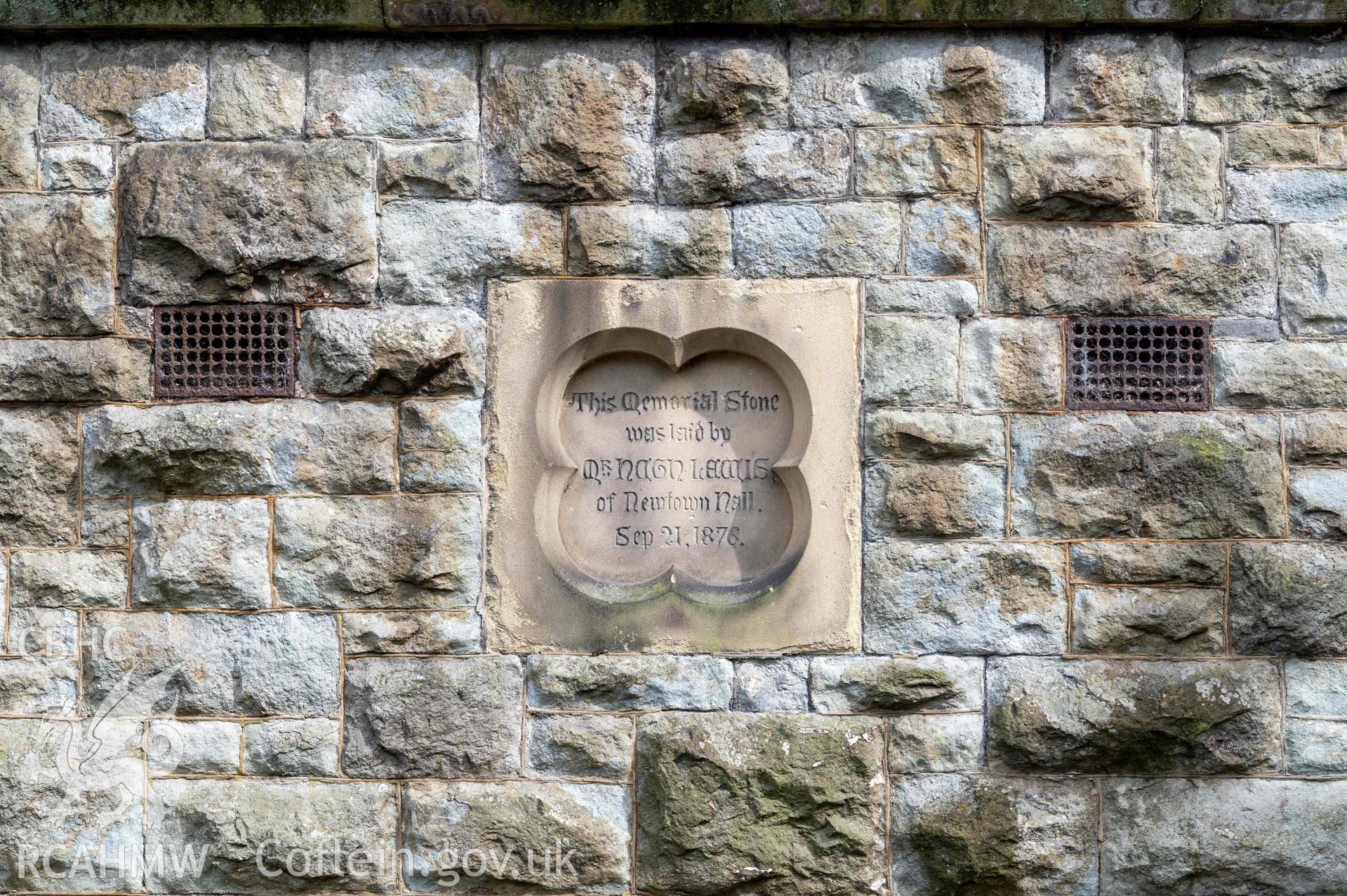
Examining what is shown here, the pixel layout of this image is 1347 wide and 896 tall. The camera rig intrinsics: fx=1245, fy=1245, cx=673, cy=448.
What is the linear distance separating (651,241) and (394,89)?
0.93 metres

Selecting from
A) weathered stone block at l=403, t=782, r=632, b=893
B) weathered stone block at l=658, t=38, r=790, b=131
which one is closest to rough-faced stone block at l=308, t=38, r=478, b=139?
weathered stone block at l=658, t=38, r=790, b=131

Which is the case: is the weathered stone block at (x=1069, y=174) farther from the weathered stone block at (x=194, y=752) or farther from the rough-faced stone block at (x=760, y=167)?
the weathered stone block at (x=194, y=752)

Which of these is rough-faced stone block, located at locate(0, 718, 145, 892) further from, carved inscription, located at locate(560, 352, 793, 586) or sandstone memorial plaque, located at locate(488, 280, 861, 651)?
carved inscription, located at locate(560, 352, 793, 586)

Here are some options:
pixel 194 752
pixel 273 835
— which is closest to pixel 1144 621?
pixel 273 835

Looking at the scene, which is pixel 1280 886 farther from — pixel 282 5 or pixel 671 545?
pixel 282 5

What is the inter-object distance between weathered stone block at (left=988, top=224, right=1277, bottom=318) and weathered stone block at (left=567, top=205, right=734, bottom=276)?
→ 2.82 ft

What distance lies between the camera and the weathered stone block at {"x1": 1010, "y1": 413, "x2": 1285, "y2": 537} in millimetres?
3748

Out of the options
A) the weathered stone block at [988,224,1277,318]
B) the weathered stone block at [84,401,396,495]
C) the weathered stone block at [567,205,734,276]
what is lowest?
the weathered stone block at [84,401,396,495]

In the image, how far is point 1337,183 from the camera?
12.5 ft

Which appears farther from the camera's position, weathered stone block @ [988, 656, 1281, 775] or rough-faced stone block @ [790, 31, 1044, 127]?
rough-faced stone block @ [790, 31, 1044, 127]

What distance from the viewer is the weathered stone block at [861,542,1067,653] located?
375 centimetres

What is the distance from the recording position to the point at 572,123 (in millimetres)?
3818

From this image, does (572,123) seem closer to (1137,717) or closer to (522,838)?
(522,838)

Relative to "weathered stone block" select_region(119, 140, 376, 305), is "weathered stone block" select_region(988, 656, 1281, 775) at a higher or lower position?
lower
